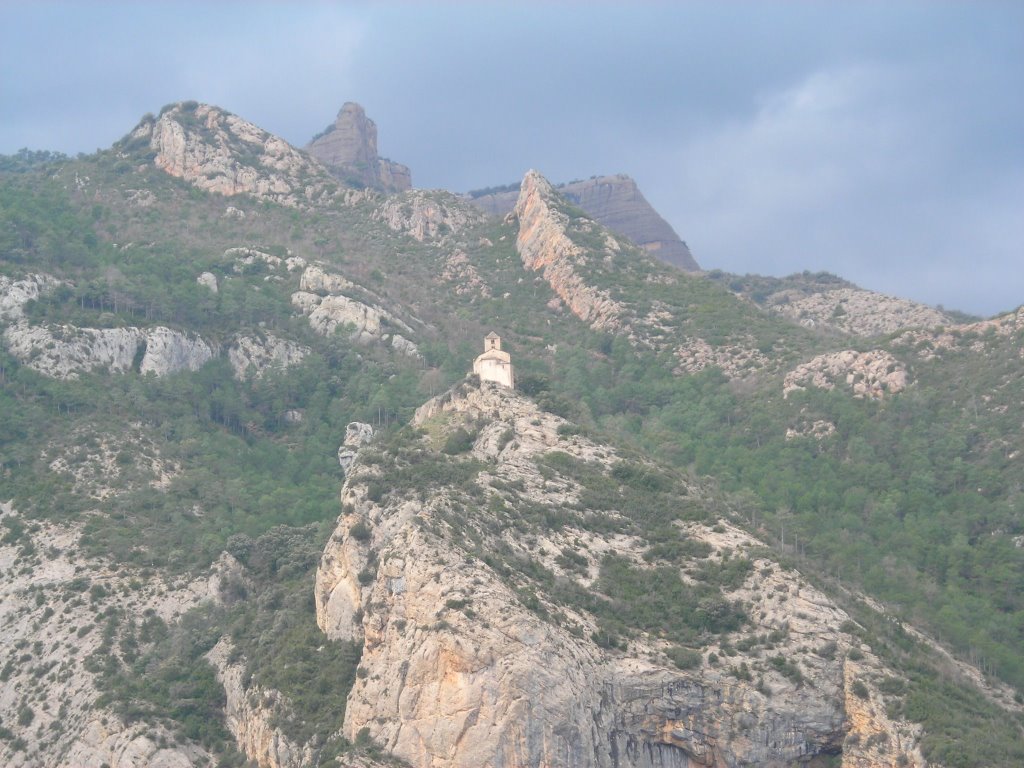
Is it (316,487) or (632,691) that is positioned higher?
(316,487)

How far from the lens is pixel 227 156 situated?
15262cm

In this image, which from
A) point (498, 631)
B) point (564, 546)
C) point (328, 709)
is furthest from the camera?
point (564, 546)

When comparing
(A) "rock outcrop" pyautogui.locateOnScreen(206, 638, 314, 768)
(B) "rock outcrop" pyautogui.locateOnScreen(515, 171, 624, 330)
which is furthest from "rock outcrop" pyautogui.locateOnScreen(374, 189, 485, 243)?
(A) "rock outcrop" pyautogui.locateOnScreen(206, 638, 314, 768)

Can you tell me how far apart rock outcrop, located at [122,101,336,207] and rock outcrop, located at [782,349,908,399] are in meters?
70.6

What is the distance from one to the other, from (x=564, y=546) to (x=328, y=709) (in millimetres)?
14875

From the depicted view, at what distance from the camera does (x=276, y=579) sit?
7862cm

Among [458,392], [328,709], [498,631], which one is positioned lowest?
[328,709]

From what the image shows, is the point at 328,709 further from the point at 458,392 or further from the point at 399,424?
the point at 399,424

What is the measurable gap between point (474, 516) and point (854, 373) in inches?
1815

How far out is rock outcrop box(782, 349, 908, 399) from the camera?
99.2 meters

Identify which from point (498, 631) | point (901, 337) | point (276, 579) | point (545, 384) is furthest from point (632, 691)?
point (901, 337)

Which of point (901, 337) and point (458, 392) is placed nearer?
point (458, 392)

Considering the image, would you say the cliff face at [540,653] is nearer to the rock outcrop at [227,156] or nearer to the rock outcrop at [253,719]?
the rock outcrop at [253,719]

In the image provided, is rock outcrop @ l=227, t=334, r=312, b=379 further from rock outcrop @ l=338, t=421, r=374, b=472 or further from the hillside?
rock outcrop @ l=338, t=421, r=374, b=472
